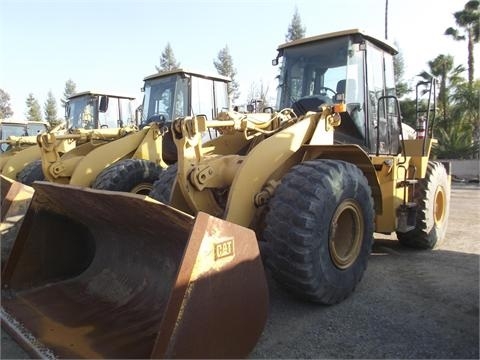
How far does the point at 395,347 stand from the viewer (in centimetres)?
332

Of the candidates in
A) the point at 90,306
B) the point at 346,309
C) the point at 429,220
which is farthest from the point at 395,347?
the point at 429,220

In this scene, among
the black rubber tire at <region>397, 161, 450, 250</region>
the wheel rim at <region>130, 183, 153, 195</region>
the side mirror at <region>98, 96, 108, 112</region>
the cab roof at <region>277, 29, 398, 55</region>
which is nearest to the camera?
the cab roof at <region>277, 29, 398, 55</region>

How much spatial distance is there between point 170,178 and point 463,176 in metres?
17.5

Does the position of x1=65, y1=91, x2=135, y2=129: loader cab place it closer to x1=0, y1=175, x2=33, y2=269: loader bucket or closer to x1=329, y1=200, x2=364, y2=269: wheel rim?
x1=0, y1=175, x2=33, y2=269: loader bucket

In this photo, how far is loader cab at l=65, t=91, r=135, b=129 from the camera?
11.4 metres

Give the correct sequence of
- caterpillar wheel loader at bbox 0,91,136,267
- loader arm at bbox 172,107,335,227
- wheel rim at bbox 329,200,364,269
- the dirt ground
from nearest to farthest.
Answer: the dirt ground
loader arm at bbox 172,107,335,227
wheel rim at bbox 329,200,364,269
caterpillar wheel loader at bbox 0,91,136,267

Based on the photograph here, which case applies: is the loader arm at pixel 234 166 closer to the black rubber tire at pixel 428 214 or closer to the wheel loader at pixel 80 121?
the black rubber tire at pixel 428 214

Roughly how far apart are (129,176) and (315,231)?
3.62m

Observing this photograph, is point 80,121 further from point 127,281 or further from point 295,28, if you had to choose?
point 295,28

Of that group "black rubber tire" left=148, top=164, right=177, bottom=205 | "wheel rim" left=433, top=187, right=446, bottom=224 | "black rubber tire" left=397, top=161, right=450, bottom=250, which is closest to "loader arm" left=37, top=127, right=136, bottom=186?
"black rubber tire" left=148, top=164, right=177, bottom=205

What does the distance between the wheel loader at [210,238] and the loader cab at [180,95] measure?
3.56 metres

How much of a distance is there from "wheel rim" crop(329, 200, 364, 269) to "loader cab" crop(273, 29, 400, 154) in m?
1.29

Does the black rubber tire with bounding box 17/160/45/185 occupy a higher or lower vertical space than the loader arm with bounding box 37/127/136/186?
lower

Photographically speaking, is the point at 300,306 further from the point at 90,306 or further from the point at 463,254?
the point at 463,254
